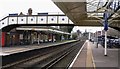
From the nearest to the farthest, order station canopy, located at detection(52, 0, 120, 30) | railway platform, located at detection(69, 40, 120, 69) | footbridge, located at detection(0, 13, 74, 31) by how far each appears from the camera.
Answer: station canopy, located at detection(52, 0, 120, 30) < railway platform, located at detection(69, 40, 120, 69) < footbridge, located at detection(0, 13, 74, 31)

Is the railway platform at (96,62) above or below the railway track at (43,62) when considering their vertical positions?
above

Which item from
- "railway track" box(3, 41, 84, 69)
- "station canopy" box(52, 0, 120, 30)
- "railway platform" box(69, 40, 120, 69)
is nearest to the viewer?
"station canopy" box(52, 0, 120, 30)

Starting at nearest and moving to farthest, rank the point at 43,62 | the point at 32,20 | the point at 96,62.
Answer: the point at 96,62 < the point at 43,62 < the point at 32,20

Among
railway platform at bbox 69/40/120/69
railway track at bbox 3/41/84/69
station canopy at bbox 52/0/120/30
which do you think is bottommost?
railway track at bbox 3/41/84/69

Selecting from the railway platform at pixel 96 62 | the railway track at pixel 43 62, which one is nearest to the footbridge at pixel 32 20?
the railway track at pixel 43 62

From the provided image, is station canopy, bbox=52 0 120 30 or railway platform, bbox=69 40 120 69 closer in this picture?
station canopy, bbox=52 0 120 30

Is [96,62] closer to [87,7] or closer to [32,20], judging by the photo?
[87,7]

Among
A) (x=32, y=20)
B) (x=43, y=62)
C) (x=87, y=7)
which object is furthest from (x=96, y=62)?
(x=32, y=20)

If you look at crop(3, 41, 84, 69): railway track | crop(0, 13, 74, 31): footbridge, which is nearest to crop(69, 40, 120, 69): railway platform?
crop(3, 41, 84, 69): railway track

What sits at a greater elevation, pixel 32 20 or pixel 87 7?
pixel 32 20

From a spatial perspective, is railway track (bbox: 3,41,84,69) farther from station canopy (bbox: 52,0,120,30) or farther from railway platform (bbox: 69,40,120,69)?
station canopy (bbox: 52,0,120,30)

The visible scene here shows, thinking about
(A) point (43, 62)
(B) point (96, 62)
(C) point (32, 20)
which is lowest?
(A) point (43, 62)

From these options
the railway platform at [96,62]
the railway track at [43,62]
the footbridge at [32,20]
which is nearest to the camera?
the railway platform at [96,62]

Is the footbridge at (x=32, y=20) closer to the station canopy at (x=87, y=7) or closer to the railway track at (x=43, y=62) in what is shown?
the railway track at (x=43, y=62)
